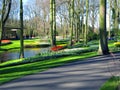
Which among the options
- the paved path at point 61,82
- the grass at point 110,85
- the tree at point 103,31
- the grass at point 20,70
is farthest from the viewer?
the tree at point 103,31

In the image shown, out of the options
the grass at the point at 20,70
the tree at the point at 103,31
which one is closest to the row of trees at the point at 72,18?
the tree at the point at 103,31

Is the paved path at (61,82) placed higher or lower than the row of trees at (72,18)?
lower

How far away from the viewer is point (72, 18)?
41.6 meters

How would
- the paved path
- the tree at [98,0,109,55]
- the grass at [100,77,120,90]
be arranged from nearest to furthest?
1. the grass at [100,77,120,90]
2. the paved path
3. the tree at [98,0,109,55]

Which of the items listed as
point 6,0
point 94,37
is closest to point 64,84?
point 6,0

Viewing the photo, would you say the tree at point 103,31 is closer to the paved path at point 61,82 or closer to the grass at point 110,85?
the paved path at point 61,82

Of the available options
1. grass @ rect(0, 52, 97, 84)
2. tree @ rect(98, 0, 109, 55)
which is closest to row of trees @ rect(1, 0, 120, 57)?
tree @ rect(98, 0, 109, 55)

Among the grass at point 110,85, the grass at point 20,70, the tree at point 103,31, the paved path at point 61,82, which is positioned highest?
the tree at point 103,31

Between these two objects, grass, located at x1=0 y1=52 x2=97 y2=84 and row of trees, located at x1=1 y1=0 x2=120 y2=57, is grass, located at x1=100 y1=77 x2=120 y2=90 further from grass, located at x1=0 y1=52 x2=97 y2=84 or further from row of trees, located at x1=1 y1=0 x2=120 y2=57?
row of trees, located at x1=1 y1=0 x2=120 y2=57

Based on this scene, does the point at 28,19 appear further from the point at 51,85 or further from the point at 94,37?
the point at 51,85

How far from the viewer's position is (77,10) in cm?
5438

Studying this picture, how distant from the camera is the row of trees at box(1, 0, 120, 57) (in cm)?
2463

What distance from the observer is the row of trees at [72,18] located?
80.8 ft

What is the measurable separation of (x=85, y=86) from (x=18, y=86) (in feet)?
7.42
